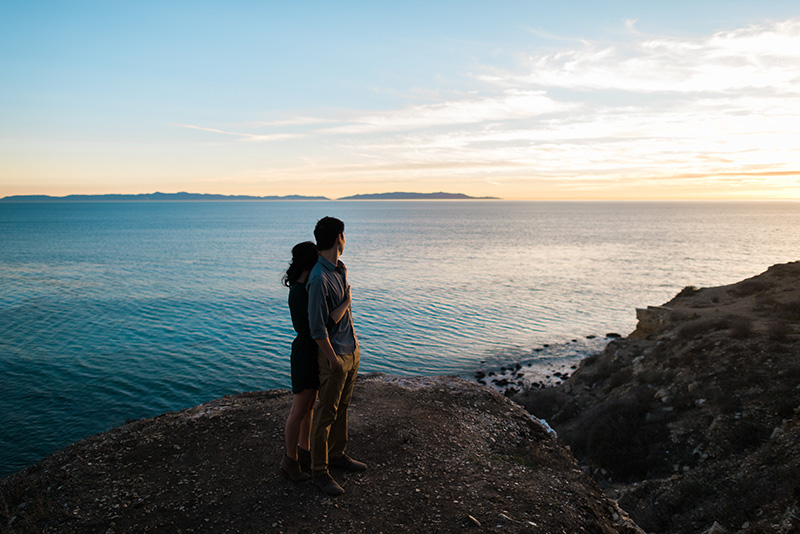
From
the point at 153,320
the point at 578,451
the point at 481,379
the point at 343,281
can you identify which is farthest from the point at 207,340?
the point at 343,281

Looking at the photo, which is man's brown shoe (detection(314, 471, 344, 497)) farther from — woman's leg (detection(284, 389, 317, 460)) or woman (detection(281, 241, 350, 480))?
woman (detection(281, 241, 350, 480))

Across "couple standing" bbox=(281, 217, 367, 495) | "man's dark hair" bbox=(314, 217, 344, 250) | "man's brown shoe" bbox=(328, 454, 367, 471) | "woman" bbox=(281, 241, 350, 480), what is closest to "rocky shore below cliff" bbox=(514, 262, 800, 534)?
"man's brown shoe" bbox=(328, 454, 367, 471)

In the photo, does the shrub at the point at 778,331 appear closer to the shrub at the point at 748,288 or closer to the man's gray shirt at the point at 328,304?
the shrub at the point at 748,288

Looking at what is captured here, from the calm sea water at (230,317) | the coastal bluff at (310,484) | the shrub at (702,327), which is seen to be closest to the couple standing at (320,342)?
the coastal bluff at (310,484)

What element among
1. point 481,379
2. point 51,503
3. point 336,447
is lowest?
point 481,379

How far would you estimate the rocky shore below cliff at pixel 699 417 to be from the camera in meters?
8.64

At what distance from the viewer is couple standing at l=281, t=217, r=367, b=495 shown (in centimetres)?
595

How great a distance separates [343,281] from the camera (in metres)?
6.41

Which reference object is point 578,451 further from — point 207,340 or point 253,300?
point 253,300

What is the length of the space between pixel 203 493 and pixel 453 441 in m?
4.47

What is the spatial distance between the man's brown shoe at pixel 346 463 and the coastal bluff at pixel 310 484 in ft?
0.35

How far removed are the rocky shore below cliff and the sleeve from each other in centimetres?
728

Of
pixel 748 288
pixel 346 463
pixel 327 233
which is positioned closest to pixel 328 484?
pixel 346 463

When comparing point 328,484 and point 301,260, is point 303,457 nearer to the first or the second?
point 328,484
